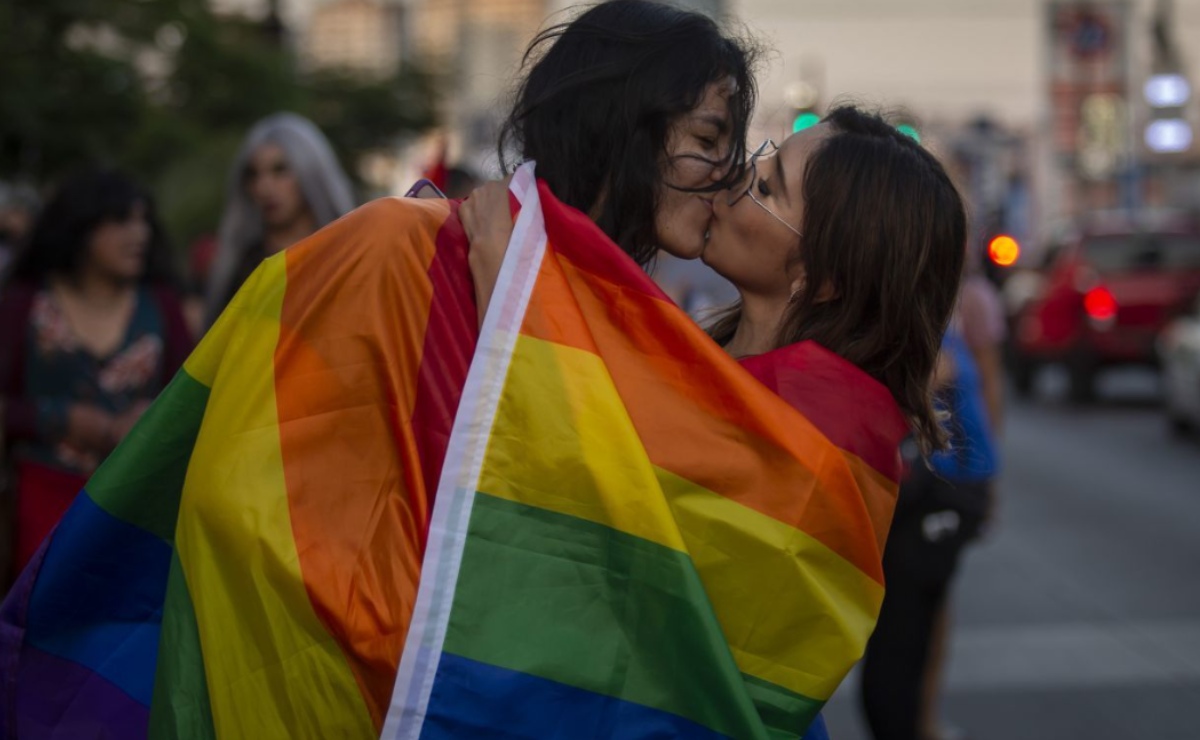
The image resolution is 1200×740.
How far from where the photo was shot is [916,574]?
16.2 feet

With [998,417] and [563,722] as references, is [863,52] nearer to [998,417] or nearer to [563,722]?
[998,417]

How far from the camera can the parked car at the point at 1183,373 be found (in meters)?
14.1

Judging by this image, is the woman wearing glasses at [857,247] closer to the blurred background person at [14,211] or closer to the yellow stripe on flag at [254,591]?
the yellow stripe on flag at [254,591]

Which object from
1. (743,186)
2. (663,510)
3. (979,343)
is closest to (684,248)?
(743,186)

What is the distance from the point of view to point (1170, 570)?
924 centimetres

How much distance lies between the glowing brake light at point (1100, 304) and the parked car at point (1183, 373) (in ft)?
5.76

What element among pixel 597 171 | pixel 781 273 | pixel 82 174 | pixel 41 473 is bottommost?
pixel 41 473

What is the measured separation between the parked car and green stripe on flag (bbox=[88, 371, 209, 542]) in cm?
1266

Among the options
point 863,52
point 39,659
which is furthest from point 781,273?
point 863,52

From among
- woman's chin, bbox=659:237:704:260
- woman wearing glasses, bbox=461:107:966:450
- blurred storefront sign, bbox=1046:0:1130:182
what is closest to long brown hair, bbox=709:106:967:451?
woman wearing glasses, bbox=461:107:966:450

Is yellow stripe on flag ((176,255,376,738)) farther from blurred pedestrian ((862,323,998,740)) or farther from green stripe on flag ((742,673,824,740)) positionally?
blurred pedestrian ((862,323,998,740))

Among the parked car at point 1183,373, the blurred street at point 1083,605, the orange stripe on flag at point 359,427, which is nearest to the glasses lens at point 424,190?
the orange stripe on flag at point 359,427

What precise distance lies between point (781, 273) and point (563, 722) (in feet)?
2.78

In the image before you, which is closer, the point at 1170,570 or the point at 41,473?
the point at 41,473
